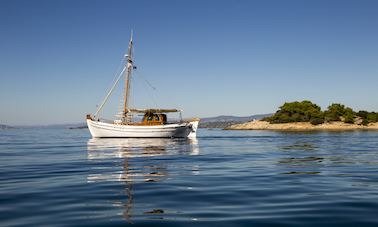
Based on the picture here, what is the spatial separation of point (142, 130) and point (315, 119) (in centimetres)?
10067

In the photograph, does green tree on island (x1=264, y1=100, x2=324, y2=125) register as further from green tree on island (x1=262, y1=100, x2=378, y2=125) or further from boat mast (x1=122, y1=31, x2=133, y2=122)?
boat mast (x1=122, y1=31, x2=133, y2=122)

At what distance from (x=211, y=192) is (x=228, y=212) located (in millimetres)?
2547

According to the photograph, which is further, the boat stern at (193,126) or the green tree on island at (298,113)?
the green tree on island at (298,113)

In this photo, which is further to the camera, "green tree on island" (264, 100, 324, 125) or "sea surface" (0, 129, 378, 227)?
"green tree on island" (264, 100, 324, 125)

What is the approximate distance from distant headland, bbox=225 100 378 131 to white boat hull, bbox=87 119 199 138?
85165 millimetres

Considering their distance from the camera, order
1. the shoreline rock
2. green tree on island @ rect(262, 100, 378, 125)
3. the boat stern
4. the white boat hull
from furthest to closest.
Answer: green tree on island @ rect(262, 100, 378, 125) → the shoreline rock → the boat stern → the white boat hull

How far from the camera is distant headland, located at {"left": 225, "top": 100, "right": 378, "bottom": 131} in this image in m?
139

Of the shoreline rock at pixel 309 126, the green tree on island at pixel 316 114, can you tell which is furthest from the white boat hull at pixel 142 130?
the green tree on island at pixel 316 114

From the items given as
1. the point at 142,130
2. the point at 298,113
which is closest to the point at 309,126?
the point at 298,113

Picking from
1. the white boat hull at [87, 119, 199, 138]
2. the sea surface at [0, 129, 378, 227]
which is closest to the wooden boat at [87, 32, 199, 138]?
the white boat hull at [87, 119, 199, 138]

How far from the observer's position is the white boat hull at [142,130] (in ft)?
210

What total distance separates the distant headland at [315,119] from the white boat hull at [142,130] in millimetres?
85165

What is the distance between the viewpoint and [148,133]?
64188mm

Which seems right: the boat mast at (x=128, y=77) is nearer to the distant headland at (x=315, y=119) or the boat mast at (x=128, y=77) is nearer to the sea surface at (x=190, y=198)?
the sea surface at (x=190, y=198)
